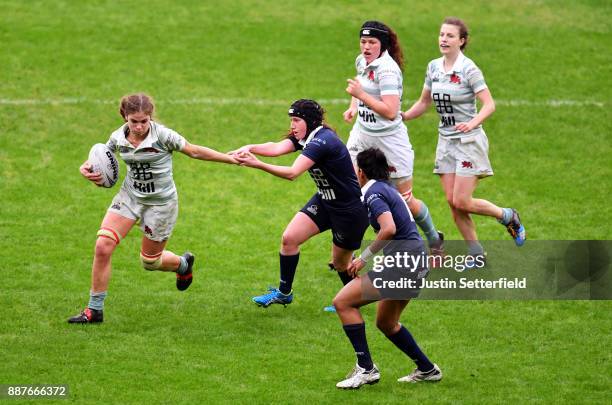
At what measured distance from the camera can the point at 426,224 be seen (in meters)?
13.3

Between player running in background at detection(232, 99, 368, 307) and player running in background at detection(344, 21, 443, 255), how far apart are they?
949 mm

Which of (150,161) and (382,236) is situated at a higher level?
(150,161)

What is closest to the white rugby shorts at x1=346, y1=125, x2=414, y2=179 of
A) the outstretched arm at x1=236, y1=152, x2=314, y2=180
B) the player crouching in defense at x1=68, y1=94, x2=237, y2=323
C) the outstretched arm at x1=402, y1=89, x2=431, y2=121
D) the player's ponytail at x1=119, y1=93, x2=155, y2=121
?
the outstretched arm at x1=402, y1=89, x2=431, y2=121

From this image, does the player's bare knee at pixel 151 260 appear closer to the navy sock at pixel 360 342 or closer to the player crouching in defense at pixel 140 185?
the player crouching in defense at pixel 140 185

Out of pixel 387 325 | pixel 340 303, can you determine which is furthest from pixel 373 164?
pixel 387 325

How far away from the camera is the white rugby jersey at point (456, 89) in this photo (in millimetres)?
12555

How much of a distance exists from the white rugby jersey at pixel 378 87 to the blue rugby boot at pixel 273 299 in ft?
7.04

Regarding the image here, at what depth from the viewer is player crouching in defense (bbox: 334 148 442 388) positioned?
9.56 meters

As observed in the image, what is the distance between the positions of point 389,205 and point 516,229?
401cm

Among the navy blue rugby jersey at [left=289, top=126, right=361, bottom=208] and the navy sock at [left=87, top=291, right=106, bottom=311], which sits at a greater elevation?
the navy blue rugby jersey at [left=289, top=126, right=361, bottom=208]

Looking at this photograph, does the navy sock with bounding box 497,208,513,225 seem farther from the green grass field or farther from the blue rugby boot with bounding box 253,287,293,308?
the blue rugby boot with bounding box 253,287,293,308

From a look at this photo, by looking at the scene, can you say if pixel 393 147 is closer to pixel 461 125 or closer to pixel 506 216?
pixel 461 125

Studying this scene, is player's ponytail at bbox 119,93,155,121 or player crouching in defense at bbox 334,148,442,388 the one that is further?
player's ponytail at bbox 119,93,155,121

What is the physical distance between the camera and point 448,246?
547 inches
